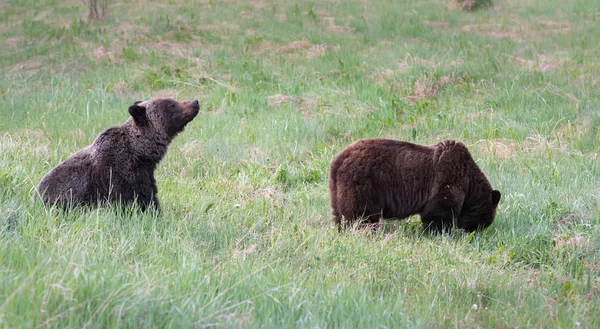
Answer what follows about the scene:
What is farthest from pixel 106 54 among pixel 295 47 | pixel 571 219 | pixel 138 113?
pixel 571 219

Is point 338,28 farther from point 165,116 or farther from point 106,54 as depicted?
point 165,116

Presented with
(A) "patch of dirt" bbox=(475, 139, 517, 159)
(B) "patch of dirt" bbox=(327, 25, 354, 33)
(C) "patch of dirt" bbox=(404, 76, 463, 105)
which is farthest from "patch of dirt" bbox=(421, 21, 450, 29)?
(A) "patch of dirt" bbox=(475, 139, 517, 159)

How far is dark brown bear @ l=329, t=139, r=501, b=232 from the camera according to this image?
704 centimetres

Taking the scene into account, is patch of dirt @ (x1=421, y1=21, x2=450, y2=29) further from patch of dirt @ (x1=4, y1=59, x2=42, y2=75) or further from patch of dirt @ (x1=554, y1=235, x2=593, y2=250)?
patch of dirt @ (x1=554, y1=235, x2=593, y2=250)

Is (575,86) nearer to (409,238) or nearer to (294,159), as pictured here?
(294,159)

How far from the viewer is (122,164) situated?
7195 mm

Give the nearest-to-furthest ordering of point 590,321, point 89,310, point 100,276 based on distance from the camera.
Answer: point 89,310 → point 100,276 → point 590,321

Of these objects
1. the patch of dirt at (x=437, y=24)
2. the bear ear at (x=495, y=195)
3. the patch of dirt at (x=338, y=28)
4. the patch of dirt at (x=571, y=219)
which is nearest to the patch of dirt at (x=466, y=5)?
the patch of dirt at (x=437, y=24)

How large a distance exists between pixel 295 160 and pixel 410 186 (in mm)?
3445

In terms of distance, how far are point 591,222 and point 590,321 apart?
248cm

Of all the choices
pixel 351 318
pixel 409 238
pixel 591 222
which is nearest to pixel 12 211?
pixel 351 318

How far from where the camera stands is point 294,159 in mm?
10516

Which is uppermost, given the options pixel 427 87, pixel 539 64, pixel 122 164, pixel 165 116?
pixel 165 116

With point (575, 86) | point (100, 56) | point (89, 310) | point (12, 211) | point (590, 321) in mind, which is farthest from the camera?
point (100, 56)
